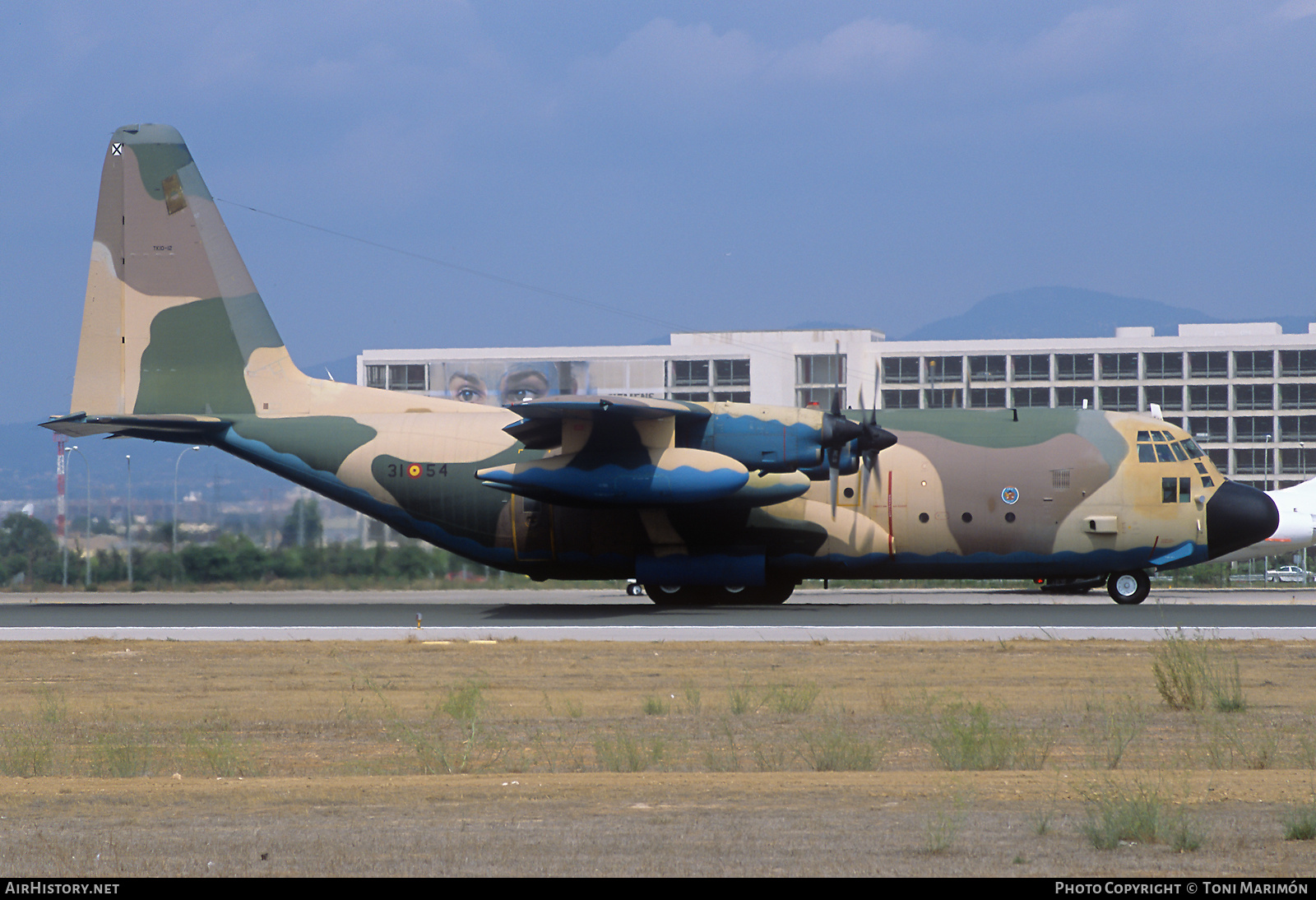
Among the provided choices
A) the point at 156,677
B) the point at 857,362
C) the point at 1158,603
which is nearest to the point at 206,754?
the point at 156,677

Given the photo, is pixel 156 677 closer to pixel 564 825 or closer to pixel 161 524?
pixel 564 825

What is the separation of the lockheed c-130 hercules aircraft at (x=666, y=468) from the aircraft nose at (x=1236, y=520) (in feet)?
0.19

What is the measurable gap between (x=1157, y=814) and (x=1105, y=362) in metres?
116

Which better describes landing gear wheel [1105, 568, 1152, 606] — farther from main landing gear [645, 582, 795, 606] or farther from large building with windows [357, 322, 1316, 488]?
large building with windows [357, 322, 1316, 488]

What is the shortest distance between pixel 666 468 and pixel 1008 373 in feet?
312

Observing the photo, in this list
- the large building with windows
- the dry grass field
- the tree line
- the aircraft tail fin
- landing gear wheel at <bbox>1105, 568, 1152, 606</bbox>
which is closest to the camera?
the dry grass field

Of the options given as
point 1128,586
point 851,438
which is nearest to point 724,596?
point 851,438

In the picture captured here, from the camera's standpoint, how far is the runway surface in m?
25.3

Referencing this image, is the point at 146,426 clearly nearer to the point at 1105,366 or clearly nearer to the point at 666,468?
the point at 666,468

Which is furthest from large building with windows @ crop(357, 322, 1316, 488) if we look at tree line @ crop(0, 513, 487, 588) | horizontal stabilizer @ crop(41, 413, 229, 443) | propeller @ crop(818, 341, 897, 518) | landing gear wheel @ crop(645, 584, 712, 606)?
propeller @ crop(818, 341, 897, 518)

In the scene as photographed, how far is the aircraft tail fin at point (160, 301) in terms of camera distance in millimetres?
34438

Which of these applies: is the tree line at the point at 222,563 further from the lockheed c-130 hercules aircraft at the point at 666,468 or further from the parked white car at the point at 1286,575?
the parked white car at the point at 1286,575

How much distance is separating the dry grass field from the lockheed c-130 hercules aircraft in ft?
23.5
